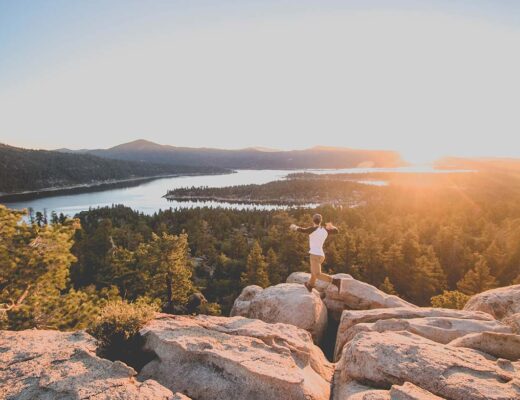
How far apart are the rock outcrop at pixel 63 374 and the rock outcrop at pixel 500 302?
15.3m

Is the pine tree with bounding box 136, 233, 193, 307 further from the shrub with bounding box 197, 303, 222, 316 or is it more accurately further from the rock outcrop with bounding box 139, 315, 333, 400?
the rock outcrop with bounding box 139, 315, 333, 400

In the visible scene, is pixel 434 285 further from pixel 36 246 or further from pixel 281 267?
pixel 36 246

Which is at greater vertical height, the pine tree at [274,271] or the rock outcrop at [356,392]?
the rock outcrop at [356,392]

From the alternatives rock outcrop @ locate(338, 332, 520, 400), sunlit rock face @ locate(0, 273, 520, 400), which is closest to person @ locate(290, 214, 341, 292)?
sunlit rock face @ locate(0, 273, 520, 400)

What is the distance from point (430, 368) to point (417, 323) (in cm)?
512

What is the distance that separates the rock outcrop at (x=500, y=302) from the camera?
14.8 meters

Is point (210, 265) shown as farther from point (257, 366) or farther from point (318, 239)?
point (257, 366)

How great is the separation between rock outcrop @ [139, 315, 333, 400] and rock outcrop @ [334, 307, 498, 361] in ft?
9.43

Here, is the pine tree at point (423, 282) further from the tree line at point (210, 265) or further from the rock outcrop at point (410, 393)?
the rock outcrop at point (410, 393)

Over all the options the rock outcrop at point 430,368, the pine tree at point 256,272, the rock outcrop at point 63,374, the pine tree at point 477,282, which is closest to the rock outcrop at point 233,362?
the rock outcrop at point 63,374

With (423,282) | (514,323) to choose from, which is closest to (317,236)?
(514,323)

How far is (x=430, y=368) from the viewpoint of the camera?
8055 mm

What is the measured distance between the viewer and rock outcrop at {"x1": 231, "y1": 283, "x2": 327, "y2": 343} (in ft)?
54.3

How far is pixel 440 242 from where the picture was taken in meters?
54.7
